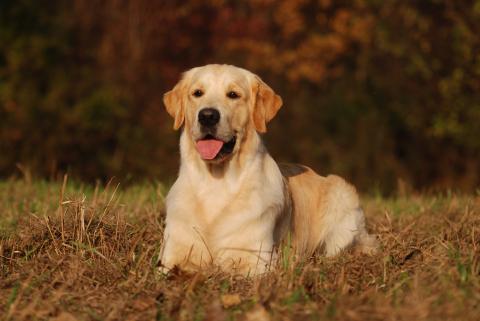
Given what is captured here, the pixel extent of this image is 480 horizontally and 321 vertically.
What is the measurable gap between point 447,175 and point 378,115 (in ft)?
6.64

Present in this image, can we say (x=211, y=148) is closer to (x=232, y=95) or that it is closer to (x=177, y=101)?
(x=232, y=95)

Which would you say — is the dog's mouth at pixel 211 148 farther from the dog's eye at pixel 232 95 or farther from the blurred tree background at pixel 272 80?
the blurred tree background at pixel 272 80

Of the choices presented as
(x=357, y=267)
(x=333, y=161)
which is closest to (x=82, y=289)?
(x=357, y=267)

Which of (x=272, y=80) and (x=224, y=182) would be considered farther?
(x=272, y=80)

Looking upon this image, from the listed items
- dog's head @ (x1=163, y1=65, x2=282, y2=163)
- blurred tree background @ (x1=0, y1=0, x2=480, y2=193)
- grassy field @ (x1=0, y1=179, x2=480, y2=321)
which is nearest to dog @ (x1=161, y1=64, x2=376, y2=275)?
dog's head @ (x1=163, y1=65, x2=282, y2=163)

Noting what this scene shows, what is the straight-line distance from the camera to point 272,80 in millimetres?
18922

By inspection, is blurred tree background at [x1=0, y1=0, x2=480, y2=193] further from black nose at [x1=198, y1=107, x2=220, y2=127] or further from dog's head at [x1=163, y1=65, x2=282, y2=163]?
black nose at [x1=198, y1=107, x2=220, y2=127]

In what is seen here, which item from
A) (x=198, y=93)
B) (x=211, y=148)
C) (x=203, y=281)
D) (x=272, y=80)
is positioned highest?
(x=198, y=93)

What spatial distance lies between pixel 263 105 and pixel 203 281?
5.29 feet

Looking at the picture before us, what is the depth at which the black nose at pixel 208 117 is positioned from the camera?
4.79 m

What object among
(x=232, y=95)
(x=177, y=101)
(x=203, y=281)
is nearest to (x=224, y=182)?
(x=232, y=95)

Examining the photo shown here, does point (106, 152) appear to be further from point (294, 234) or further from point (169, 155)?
point (294, 234)

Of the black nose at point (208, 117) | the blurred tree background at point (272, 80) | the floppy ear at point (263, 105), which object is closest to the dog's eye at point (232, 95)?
the floppy ear at point (263, 105)

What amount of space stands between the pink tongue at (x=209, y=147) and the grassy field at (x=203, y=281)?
0.69 metres
